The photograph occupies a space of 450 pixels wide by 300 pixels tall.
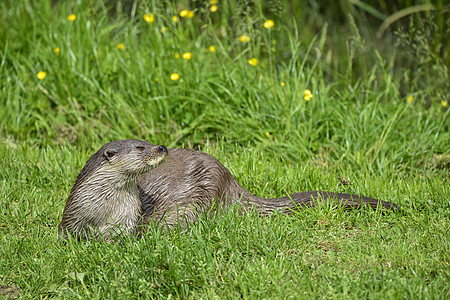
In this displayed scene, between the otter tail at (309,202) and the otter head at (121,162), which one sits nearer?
the otter head at (121,162)

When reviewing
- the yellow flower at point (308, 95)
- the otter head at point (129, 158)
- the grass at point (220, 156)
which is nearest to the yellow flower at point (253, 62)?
the grass at point (220, 156)

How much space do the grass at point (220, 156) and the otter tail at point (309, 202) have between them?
0.24 feet

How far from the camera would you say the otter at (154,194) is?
2.88 m

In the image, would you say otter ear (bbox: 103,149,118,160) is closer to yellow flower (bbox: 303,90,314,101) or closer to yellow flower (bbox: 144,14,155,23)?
yellow flower (bbox: 303,90,314,101)

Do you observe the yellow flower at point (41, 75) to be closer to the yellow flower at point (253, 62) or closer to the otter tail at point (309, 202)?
the yellow flower at point (253, 62)

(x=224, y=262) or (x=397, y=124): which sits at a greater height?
(x=224, y=262)

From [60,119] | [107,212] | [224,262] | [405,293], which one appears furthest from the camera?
[60,119]

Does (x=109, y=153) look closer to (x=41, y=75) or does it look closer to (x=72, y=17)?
(x=41, y=75)

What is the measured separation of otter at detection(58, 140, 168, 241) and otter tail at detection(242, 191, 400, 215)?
68 cm

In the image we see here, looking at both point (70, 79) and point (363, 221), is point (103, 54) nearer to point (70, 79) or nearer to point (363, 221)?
point (70, 79)

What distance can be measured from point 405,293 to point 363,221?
2.90ft

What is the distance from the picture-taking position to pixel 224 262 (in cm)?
260

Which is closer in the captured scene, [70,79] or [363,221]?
[363,221]

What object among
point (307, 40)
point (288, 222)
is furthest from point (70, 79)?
point (307, 40)
